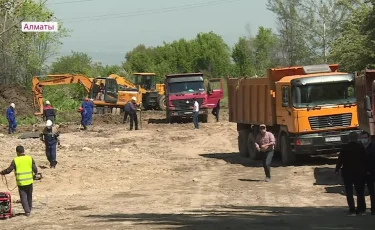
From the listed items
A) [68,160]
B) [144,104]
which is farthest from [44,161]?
[144,104]

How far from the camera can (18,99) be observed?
180 feet

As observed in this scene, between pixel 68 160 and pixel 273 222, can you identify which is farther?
pixel 68 160

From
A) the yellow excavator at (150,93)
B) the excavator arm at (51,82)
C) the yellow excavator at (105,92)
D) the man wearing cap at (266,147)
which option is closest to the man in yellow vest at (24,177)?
the man wearing cap at (266,147)

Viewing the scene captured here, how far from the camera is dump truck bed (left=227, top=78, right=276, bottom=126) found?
24719mm

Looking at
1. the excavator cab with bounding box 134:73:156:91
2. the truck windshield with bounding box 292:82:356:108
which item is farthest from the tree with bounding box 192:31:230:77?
the truck windshield with bounding box 292:82:356:108

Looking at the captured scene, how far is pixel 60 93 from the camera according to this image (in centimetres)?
6562

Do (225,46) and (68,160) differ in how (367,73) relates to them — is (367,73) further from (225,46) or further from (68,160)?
(225,46)

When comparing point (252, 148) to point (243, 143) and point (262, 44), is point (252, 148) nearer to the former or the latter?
point (243, 143)

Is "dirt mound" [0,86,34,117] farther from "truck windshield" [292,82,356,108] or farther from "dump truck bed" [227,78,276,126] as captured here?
"truck windshield" [292,82,356,108]

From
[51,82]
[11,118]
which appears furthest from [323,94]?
[51,82]

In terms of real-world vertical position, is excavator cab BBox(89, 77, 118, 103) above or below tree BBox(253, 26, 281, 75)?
below

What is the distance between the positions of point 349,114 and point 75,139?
15999 mm

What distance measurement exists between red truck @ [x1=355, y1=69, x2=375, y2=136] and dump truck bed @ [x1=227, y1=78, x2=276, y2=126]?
344 centimetres

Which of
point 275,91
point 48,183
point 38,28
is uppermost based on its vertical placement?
point 38,28
